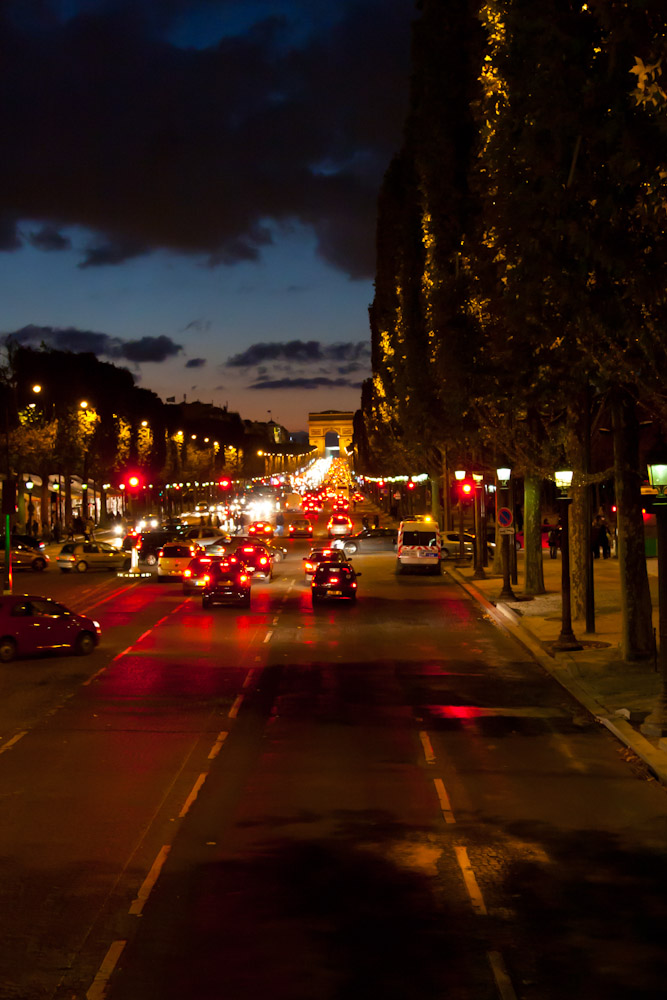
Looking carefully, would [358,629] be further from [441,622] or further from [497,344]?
[497,344]

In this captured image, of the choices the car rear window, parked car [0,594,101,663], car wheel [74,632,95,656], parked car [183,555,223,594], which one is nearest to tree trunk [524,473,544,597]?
parked car [183,555,223,594]

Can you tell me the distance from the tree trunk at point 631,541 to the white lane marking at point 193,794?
11.9 m

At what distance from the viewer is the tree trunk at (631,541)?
76.9ft

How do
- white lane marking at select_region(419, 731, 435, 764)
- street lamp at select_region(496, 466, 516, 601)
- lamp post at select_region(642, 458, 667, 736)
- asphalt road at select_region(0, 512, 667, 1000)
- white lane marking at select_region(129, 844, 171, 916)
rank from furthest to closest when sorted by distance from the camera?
street lamp at select_region(496, 466, 516, 601), lamp post at select_region(642, 458, 667, 736), white lane marking at select_region(419, 731, 435, 764), white lane marking at select_region(129, 844, 171, 916), asphalt road at select_region(0, 512, 667, 1000)

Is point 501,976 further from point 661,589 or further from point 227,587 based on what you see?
point 227,587

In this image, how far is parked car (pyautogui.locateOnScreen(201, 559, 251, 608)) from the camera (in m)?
36.7

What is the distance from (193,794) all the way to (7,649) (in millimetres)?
13474

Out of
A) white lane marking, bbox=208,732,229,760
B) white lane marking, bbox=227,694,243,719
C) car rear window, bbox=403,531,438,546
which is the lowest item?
white lane marking, bbox=208,732,229,760

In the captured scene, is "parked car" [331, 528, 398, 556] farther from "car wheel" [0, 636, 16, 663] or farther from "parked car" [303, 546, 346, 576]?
"car wheel" [0, 636, 16, 663]

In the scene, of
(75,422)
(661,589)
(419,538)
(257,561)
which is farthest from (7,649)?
(75,422)

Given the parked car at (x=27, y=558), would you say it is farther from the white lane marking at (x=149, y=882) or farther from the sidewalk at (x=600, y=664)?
the white lane marking at (x=149, y=882)

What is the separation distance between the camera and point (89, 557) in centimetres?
5700

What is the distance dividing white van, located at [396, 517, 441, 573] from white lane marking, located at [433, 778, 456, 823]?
3765 cm

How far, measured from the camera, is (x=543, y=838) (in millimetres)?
11305
